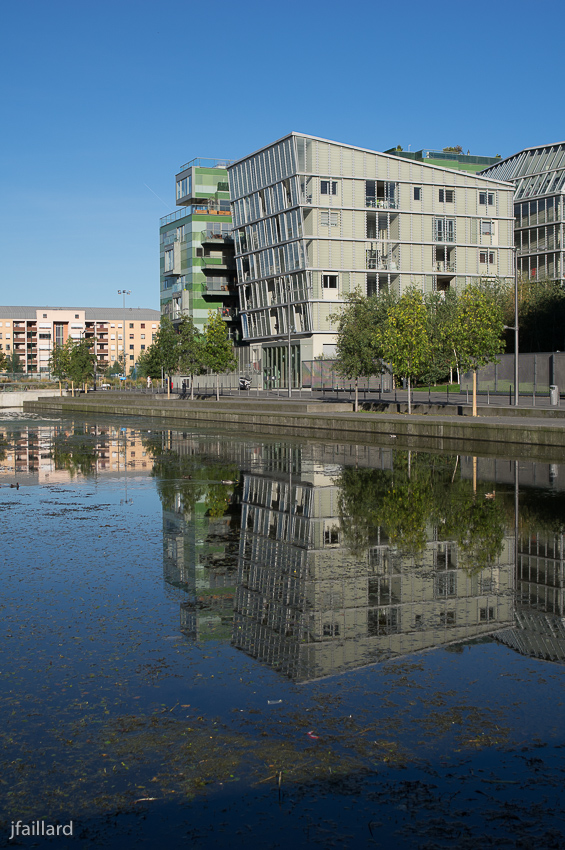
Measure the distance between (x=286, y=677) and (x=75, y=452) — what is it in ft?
72.5

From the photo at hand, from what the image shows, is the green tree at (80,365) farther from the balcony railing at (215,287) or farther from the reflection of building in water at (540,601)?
the reflection of building in water at (540,601)

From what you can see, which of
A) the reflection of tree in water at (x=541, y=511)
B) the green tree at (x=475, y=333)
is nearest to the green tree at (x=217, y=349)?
the green tree at (x=475, y=333)

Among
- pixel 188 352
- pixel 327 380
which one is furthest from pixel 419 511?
pixel 327 380

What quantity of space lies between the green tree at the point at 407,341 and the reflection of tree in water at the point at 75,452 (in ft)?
45.3

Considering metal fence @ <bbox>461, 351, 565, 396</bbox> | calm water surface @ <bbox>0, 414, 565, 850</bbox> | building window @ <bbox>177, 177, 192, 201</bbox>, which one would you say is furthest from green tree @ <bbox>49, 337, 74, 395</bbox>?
calm water surface @ <bbox>0, 414, 565, 850</bbox>

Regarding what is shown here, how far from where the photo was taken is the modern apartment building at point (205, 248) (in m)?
95.9

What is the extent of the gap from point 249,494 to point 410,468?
5.66m

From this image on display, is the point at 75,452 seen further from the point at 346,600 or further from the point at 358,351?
the point at 346,600

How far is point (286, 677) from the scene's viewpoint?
6.11 meters

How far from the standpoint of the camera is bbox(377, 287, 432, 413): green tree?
38.1 m

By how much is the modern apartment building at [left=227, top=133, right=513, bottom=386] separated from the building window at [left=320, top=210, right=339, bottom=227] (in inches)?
3.4

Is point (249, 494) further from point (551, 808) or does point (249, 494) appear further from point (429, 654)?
point (551, 808)

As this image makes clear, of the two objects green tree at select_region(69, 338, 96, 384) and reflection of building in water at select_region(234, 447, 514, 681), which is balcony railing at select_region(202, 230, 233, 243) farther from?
reflection of building in water at select_region(234, 447, 514, 681)

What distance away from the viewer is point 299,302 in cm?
7412
